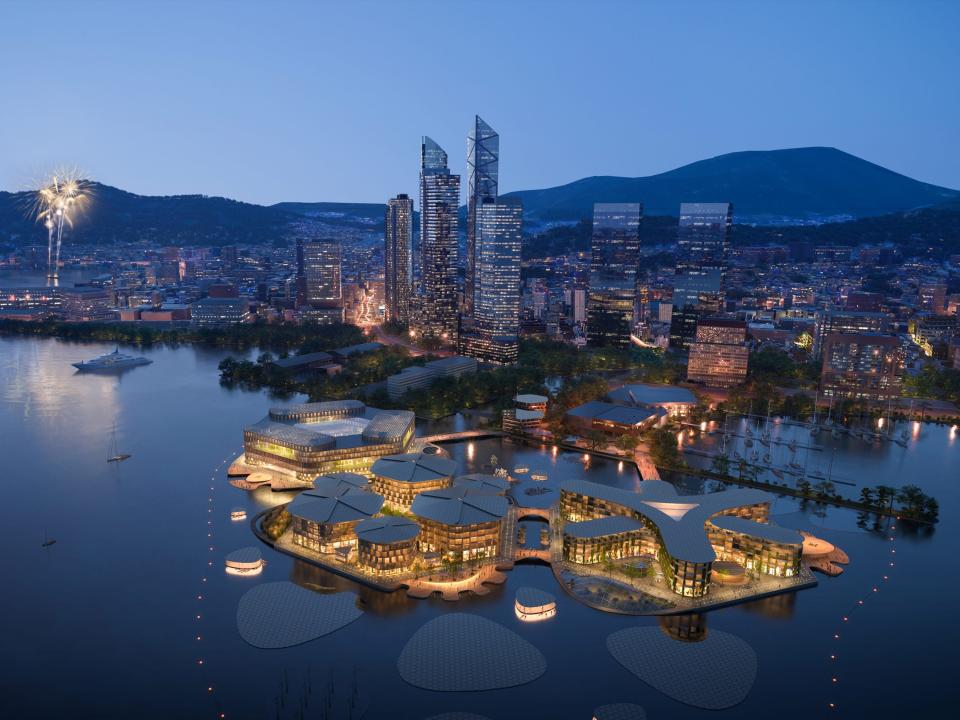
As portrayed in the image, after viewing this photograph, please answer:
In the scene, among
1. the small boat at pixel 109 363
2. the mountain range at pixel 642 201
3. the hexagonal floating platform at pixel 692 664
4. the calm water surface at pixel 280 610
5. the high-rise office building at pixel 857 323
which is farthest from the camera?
the mountain range at pixel 642 201

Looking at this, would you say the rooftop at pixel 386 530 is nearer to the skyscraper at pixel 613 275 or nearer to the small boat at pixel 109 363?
the small boat at pixel 109 363

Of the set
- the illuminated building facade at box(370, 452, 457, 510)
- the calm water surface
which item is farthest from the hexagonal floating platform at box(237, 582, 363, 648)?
the illuminated building facade at box(370, 452, 457, 510)

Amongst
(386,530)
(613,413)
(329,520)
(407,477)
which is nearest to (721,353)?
(613,413)

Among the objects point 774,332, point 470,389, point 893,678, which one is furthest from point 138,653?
point 774,332

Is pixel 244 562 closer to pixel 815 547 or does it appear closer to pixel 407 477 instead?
pixel 407 477

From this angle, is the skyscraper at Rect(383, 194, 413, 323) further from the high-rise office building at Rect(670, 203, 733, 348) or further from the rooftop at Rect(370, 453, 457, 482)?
the rooftop at Rect(370, 453, 457, 482)

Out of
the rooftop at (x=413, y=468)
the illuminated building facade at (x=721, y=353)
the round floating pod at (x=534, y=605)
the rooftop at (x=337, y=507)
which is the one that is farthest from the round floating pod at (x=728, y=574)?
the illuminated building facade at (x=721, y=353)
